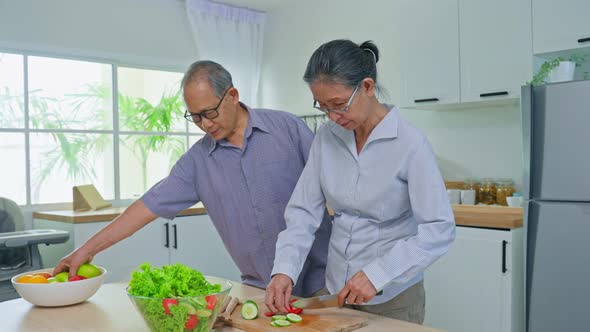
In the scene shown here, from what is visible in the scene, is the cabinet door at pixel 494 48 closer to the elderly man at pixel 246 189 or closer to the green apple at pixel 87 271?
the elderly man at pixel 246 189

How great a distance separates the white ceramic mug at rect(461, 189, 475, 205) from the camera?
380 cm

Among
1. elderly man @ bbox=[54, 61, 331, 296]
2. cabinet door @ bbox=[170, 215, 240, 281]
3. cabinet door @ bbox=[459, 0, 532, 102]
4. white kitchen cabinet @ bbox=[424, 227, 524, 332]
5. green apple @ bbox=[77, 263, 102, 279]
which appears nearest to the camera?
green apple @ bbox=[77, 263, 102, 279]

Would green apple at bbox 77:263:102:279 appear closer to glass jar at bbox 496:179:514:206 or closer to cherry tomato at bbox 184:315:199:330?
cherry tomato at bbox 184:315:199:330

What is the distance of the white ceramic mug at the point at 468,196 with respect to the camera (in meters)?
3.80

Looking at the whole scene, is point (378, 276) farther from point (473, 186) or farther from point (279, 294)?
point (473, 186)

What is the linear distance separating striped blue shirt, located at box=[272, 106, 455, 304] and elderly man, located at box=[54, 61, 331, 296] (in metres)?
0.18

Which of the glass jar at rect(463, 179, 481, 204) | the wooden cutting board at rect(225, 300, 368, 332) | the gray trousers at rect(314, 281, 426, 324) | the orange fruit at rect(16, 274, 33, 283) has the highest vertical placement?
the glass jar at rect(463, 179, 481, 204)

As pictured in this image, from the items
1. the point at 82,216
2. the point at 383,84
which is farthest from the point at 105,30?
the point at 383,84

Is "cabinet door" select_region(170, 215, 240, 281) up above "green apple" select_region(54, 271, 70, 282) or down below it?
below

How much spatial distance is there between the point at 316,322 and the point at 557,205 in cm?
185

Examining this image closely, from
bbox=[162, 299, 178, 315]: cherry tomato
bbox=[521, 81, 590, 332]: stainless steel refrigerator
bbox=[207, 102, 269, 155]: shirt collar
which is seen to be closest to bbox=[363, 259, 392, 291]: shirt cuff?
bbox=[162, 299, 178, 315]: cherry tomato

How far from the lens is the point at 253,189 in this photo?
179cm

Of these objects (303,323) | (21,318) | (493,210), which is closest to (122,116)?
(493,210)

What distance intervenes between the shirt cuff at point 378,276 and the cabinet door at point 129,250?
8.31 feet
